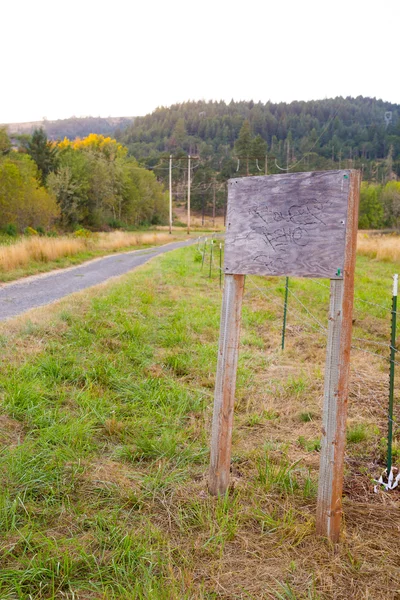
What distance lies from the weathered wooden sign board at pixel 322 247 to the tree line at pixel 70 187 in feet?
87.0

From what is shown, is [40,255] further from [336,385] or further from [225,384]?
[336,385]

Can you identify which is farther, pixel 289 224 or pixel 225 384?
pixel 225 384

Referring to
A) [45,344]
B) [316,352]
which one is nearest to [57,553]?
[45,344]

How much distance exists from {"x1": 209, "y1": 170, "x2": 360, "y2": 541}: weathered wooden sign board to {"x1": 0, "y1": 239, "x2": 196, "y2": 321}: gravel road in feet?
18.0

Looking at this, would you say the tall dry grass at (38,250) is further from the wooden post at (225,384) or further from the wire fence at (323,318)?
the wooden post at (225,384)

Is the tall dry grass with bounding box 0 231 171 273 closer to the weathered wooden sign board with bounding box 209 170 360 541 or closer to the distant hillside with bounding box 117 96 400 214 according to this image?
the weathered wooden sign board with bounding box 209 170 360 541

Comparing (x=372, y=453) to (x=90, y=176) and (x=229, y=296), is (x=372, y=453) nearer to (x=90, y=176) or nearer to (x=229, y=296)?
(x=229, y=296)

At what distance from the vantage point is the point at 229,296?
2898 mm

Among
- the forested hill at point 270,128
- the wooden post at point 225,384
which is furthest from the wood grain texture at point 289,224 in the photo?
the forested hill at point 270,128

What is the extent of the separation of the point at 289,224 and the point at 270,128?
136m

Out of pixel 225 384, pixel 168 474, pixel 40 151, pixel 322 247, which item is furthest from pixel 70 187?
pixel 322 247

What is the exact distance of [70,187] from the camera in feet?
138

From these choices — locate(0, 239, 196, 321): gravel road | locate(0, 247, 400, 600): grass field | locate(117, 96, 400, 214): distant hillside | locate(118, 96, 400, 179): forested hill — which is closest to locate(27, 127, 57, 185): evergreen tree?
locate(117, 96, 400, 214): distant hillside

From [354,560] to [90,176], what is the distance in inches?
1899
